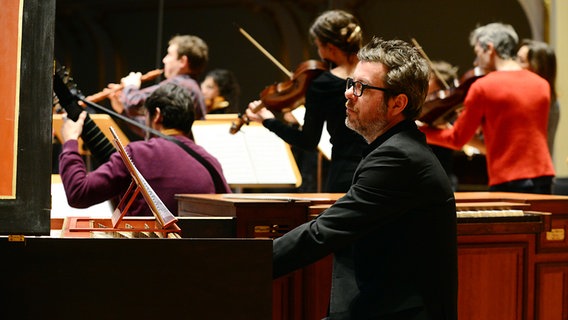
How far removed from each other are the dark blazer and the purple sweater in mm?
1410

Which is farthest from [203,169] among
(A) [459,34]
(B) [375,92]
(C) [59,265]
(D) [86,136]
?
(A) [459,34]

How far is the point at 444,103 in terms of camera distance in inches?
201

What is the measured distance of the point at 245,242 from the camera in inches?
89.1

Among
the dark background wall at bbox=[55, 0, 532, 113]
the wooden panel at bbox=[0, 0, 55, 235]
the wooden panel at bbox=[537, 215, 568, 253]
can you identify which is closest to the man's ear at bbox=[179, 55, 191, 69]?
the wooden panel at bbox=[537, 215, 568, 253]

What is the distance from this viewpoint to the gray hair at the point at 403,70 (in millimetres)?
2600

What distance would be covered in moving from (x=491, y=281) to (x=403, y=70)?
1.31m

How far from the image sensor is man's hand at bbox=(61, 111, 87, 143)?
386 centimetres

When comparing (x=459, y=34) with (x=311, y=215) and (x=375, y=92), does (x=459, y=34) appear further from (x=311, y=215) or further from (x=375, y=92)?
(x=375, y=92)

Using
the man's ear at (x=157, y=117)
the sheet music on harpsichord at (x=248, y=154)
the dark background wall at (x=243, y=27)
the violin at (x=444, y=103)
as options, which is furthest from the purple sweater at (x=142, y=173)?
the dark background wall at (x=243, y=27)

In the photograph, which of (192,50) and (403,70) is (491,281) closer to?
(403,70)

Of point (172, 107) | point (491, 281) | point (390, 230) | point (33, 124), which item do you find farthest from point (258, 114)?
point (33, 124)

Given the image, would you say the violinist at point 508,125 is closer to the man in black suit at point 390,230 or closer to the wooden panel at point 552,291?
the wooden panel at point 552,291

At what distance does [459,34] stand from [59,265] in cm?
679

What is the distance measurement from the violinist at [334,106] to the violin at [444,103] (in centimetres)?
94
